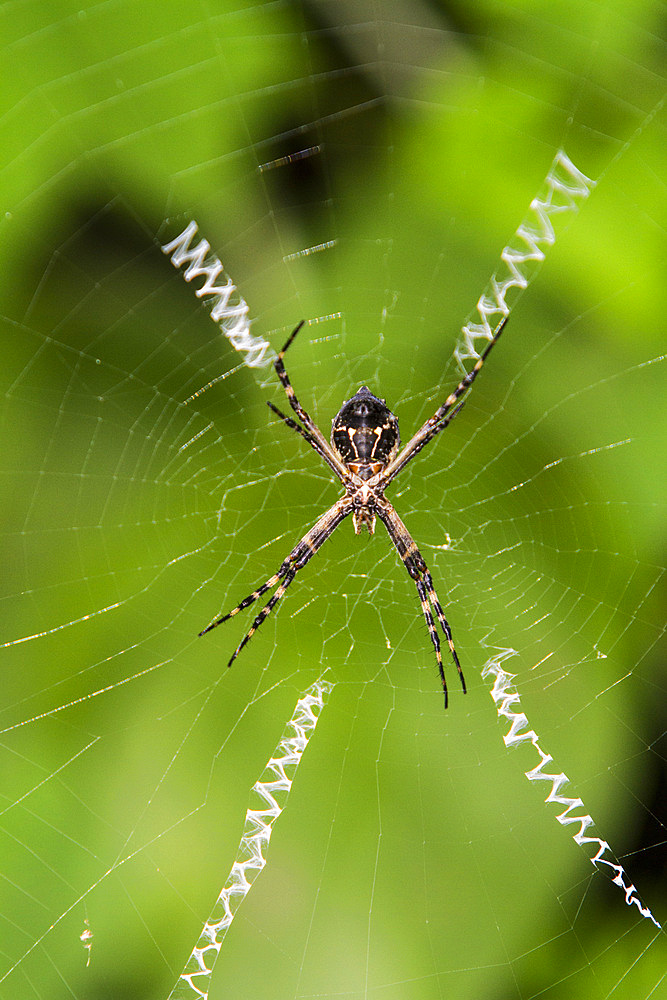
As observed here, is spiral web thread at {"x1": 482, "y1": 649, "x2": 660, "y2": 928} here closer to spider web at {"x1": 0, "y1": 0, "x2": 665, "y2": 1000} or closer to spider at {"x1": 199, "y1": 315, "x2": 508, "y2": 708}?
spider web at {"x1": 0, "y1": 0, "x2": 665, "y2": 1000}

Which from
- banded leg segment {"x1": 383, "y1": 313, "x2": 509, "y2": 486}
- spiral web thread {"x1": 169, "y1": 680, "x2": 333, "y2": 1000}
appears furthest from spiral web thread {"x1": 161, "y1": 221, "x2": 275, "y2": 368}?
spiral web thread {"x1": 169, "y1": 680, "x2": 333, "y2": 1000}

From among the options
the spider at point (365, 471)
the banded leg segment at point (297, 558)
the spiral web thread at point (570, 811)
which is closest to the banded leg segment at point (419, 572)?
the spider at point (365, 471)

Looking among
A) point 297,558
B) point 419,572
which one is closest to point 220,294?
point 297,558

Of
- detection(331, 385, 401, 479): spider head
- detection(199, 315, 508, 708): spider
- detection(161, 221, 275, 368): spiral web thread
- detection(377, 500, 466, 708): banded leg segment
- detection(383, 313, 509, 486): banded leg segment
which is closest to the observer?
detection(161, 221, 275, 368): spiral web thread

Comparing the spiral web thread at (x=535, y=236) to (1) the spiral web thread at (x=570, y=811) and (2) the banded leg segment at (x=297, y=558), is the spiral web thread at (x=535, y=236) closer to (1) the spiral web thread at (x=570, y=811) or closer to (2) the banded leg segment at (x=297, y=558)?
(2) the banded leg segment at (x=297, y=558)

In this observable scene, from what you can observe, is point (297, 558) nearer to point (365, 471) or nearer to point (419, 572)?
point (365, 471)

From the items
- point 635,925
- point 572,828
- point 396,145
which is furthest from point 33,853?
point 396,145

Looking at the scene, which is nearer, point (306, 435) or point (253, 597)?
point (306, 435)
